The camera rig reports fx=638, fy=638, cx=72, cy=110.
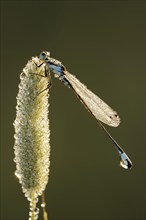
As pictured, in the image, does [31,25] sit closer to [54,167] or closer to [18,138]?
[54,167]

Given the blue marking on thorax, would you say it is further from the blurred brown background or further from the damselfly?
the blurred brown background

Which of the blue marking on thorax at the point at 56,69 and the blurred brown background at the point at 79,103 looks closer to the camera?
the blue marking on thorax at the point at 56,69

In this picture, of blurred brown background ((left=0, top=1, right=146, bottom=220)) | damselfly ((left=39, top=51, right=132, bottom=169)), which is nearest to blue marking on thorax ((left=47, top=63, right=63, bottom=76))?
damselfly ((left=39, top=51, right=132, bottom=169))

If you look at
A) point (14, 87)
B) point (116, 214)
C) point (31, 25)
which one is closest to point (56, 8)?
point (31, 25)

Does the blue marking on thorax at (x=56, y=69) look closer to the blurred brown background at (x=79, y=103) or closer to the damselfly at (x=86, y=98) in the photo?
the damselfly at (x=86, y=98)

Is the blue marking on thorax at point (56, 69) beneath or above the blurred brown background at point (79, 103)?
beneath


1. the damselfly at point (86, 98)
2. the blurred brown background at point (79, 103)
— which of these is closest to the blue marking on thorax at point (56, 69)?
the damselfly at point (86, 98)

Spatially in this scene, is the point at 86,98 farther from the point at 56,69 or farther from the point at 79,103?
the point at 79,103
